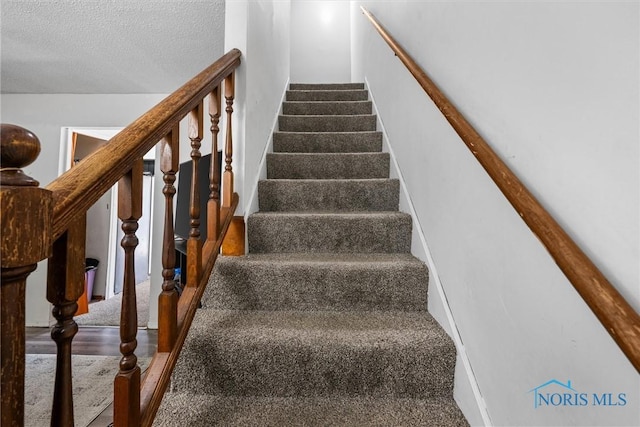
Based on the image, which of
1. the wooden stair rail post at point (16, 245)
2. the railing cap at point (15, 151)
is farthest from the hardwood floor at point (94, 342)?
the railing cap at point (15, 151)

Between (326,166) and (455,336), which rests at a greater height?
(326,166)

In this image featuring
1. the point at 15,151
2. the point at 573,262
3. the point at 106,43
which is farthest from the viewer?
the point at 106,43

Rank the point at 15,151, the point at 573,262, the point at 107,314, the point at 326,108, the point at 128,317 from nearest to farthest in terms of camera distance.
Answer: the point at 15,151, the point at 573,262, the point at 128,317, the point at 326,108, the point at 107,314

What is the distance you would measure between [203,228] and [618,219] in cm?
181

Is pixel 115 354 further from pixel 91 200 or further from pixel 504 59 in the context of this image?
pixel 504 59

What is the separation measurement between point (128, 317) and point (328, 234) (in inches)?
37.9

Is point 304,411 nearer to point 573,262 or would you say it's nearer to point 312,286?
point 312,286

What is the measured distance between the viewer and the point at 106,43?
2.44m

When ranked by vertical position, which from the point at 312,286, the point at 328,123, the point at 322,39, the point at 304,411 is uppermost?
the point at 322,39

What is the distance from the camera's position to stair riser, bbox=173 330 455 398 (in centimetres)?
103

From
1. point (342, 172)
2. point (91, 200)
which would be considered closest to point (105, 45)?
point (342, 172)

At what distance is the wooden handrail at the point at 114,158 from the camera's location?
1.83 feet

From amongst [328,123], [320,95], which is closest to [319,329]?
[328,123]

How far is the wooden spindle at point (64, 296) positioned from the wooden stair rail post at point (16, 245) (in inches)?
5.0
